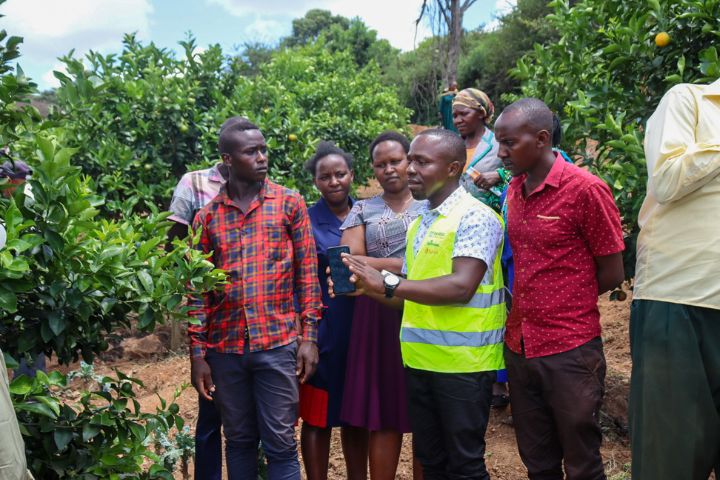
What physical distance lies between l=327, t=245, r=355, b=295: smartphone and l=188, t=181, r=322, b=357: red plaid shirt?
374mm

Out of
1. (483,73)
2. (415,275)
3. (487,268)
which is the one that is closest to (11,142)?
(415,275)

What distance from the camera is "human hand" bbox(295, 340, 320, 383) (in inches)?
138

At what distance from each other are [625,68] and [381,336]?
213 cm

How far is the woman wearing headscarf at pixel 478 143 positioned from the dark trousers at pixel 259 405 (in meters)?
1.35

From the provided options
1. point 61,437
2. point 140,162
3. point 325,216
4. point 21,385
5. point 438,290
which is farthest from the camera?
point 140,162

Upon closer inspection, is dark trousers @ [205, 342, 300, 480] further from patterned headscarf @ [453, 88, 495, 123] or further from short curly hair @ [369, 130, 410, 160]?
patterned headscarf @ [453, 88, 495, 123]

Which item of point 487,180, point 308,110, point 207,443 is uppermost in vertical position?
point 308,110

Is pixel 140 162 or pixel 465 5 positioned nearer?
pixel 140 162

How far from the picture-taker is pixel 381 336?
3.60m

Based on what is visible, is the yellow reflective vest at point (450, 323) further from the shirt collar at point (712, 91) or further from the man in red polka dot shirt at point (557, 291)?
the shirt collar at point (712, 91)

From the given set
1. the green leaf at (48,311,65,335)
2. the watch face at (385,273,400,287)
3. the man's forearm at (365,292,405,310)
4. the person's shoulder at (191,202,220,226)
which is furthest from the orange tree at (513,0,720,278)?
the green leaf at (48,311,65,335)

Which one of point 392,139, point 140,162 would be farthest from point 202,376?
point 140,162

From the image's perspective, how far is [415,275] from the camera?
316 centimetres

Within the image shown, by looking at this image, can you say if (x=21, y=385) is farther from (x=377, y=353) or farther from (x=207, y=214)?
(x=377, y=353)
